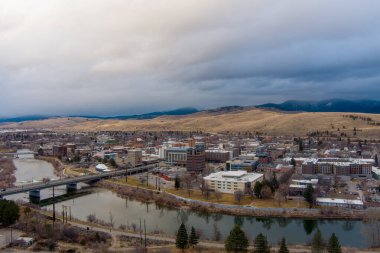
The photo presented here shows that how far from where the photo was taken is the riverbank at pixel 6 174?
87.2 feet

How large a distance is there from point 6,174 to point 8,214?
1811 cm

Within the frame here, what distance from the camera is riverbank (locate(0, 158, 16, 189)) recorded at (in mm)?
26566

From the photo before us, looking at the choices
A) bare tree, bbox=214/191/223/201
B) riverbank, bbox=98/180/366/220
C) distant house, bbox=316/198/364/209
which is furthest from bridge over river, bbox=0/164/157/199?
distant house, bbox=316/198/364/209

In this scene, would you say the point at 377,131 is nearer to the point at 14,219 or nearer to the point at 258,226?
the point at 258,226

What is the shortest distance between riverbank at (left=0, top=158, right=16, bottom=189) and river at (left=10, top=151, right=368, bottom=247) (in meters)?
7.39

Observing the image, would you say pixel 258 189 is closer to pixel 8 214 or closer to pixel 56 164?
pixel 8 214

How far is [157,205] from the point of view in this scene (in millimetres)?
20562

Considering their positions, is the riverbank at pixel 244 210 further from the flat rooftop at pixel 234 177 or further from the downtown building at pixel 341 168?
the downtown building at pixel 341 168

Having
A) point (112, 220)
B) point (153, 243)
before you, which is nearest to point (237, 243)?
point (153, 243)

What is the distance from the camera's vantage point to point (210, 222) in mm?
17094

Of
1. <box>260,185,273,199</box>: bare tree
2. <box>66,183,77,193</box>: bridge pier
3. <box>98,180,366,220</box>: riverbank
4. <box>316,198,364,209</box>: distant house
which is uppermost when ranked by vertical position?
<box>260,185,273,199</box>: bare tree

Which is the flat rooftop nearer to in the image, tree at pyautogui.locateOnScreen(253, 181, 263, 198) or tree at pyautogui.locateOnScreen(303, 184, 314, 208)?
tree at pyautogui.locateOnScreen(253, 181, 263, 198)

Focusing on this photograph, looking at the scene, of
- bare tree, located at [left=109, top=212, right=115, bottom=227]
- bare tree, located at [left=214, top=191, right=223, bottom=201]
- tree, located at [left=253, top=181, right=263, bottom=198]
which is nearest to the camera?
bare tree, located at [left=109, top=212, right=115, bottom=227]

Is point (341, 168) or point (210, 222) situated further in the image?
point (341, 168)
